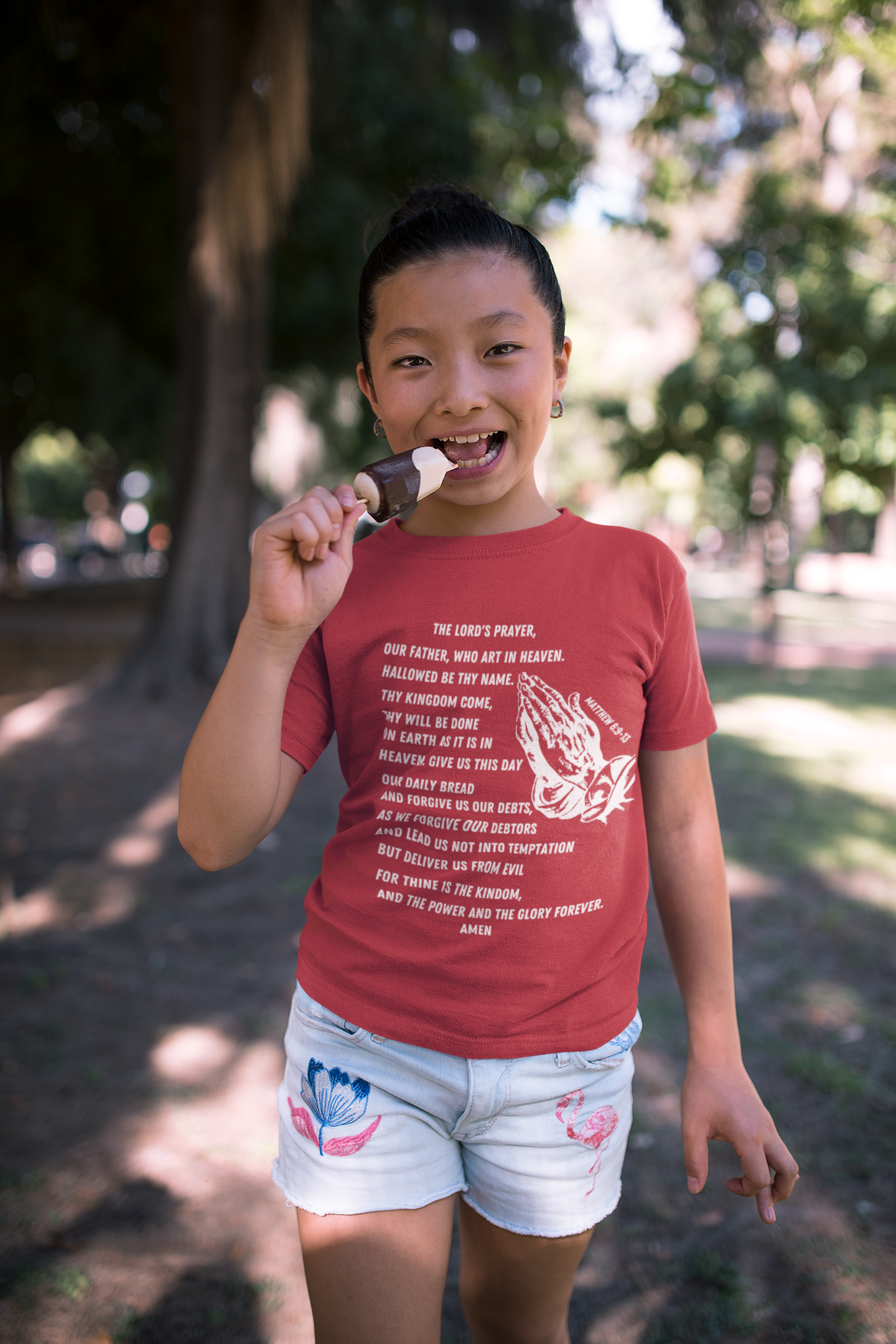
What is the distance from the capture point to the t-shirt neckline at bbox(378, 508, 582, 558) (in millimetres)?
1479

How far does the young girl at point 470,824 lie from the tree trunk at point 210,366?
16.9ft

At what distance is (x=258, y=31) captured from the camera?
5.80m

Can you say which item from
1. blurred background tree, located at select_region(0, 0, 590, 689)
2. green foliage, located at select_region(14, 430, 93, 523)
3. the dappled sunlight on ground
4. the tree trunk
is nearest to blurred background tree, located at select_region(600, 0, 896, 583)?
blurred background tree, located at select_region(0, 0, 590, 689)

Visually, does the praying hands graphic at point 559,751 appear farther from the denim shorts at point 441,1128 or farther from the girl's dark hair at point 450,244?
the girl's dark hair at point 450,244

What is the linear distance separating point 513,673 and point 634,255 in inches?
1644

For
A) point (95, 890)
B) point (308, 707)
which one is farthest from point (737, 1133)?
Result: point (95, 890)

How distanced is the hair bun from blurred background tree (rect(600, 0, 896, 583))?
7335 mm

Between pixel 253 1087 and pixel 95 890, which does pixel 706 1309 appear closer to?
pixel 253 1087

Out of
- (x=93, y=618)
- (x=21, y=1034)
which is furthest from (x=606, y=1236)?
(x=93, y=618)

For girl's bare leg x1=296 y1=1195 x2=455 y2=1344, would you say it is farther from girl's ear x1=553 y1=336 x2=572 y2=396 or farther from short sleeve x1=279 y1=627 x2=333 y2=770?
girl's ear x1=553 y1=336 x2=572 y2=396

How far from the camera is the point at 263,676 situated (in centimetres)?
132

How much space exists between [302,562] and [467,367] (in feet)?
1.27

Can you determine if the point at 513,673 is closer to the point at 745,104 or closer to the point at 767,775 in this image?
the point at 767,775

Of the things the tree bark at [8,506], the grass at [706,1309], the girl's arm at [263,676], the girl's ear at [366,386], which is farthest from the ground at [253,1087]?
the tree bark at [8,506]
